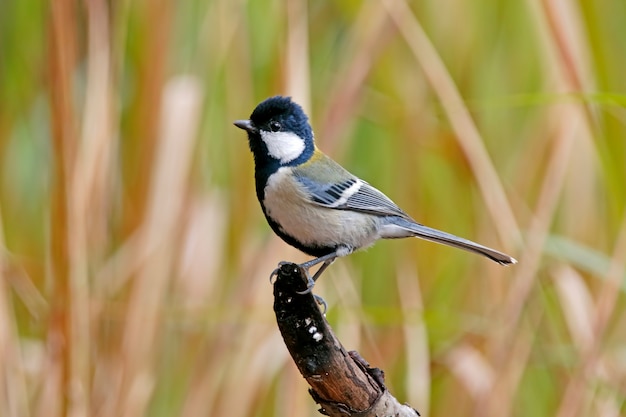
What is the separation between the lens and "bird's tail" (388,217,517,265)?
4.15ft

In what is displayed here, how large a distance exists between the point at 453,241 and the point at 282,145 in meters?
0.32

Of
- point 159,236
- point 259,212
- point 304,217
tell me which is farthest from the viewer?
point 259,212

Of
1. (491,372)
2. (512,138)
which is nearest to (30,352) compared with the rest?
(491,372)

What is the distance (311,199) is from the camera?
130cm

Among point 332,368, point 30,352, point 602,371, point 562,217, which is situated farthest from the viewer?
point 562,217

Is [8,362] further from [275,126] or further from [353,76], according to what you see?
[353,76]

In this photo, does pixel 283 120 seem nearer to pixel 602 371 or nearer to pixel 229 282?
pixel 229 282

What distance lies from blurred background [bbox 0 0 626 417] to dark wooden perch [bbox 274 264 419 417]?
1.29ft

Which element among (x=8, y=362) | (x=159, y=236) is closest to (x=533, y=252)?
(x=159, y=236)

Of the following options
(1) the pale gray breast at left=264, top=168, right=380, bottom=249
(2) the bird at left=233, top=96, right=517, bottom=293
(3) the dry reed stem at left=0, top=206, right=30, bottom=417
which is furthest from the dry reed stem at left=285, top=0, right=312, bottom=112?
(3) the dry reed stem at left=0, top=206, right=30, bottom=417

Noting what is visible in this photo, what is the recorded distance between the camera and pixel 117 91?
4.92 ft

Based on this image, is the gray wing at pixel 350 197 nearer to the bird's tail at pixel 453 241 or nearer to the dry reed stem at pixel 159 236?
the bird's tail at pixel 453 241

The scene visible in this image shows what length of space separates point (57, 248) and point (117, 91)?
32cm

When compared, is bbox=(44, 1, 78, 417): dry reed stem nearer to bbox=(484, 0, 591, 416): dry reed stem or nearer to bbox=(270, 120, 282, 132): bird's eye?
bbox=(270, 120, 282, 132): bird's eye
